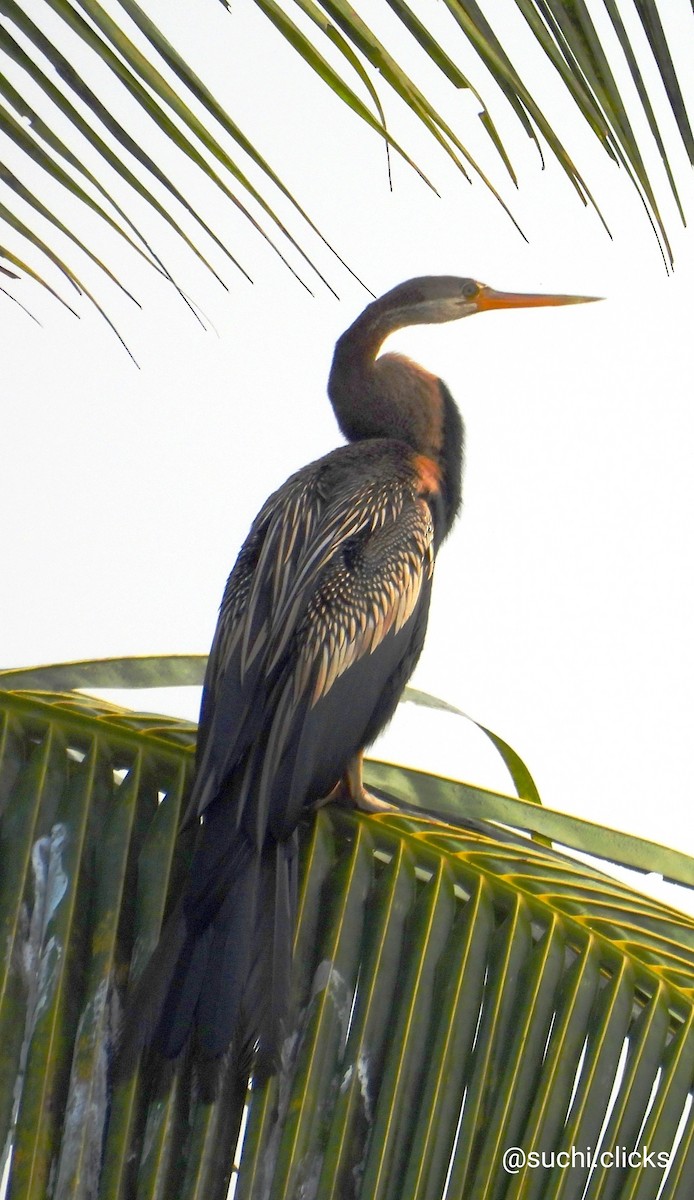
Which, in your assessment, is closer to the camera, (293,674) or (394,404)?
(293,674)

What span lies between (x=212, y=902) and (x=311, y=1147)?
9.1 inches

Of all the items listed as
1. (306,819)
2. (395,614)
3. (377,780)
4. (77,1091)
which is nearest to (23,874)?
(77,1091)

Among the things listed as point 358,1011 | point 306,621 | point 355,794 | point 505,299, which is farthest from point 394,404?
point 358,1011

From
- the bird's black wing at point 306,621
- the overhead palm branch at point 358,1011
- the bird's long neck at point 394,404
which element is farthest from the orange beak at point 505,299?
the overhead palm branch at point 358,1011

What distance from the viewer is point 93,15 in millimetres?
627

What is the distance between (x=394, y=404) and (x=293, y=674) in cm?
77

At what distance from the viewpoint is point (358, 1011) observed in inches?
41.0

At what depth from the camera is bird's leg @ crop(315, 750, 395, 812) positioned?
1.41 meters

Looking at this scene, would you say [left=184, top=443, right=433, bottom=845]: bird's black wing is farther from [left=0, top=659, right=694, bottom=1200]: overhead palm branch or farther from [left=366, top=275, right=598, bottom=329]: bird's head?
[left=366, top=275, right=598, bottom=329]: bird's head

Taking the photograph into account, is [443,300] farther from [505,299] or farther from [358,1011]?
[358,1011]

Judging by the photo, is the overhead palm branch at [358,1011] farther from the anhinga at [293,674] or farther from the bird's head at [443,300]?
the bird's head at [443,300]

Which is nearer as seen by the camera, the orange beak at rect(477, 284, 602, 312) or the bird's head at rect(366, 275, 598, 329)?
the bird's head at rect(366, 275, 598, 329)

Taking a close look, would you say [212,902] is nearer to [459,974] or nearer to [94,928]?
[94,928]

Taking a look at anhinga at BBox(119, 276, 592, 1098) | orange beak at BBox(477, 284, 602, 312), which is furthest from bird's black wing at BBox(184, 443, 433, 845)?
orange beak at BBox(477, 284, 602, 312)
